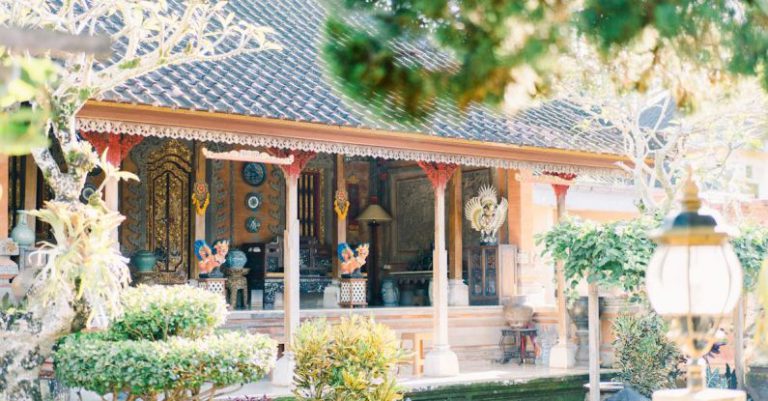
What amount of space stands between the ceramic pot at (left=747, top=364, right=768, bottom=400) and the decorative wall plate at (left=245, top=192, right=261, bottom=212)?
294 inches

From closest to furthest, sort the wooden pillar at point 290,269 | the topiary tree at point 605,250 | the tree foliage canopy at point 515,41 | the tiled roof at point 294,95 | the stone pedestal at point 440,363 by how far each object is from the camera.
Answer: the tree foliage canopy at point 515,41
the topiary tree at point 605,250
the tiled roof at point 294,95
the wooden pillar at point 290,269
the stone pedestal at point 440,363

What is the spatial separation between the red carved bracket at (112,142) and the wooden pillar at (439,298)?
400 centimetres

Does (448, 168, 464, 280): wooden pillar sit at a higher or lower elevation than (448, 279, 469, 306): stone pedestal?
higher

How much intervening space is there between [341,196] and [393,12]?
12579 millimetres

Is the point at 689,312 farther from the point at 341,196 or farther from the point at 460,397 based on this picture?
the point at 341,196

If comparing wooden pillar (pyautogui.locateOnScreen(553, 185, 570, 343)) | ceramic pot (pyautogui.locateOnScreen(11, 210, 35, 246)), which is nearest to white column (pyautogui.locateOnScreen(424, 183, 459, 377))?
wooden pillar (pyautogui.locateOnScreen(553, 185, 570, 343))

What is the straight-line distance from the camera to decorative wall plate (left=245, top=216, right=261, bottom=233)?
53.5 ft

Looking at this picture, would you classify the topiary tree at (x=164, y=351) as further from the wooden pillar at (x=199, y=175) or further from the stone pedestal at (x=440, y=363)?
the wooden pillar at (x=199, y=175)

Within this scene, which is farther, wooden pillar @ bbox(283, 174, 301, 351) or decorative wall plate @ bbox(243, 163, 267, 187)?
decorative wall plate @ bbox(243, 163, 267, 187)

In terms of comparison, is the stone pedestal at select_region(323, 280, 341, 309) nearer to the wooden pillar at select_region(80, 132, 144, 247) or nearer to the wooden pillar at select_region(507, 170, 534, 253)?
the wooden pillar at select_region(507, 170, 534, 253)

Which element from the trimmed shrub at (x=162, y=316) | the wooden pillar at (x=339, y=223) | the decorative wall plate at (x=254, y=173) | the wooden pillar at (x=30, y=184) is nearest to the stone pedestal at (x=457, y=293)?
the wooden pillar at (x=339, y=223)

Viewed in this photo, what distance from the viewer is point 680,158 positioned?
49.0 ft

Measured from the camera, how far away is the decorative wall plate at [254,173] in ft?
53.8

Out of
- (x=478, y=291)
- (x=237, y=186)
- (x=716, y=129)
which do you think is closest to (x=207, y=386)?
(x=237, y=186)
